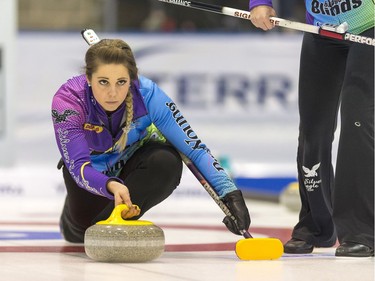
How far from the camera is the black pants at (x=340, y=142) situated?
359cm

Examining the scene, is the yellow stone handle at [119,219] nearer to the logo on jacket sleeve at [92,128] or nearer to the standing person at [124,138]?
the standing person at [124,138]

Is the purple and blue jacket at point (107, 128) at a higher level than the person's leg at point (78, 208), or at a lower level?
higher

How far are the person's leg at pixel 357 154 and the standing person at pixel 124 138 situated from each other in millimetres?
375

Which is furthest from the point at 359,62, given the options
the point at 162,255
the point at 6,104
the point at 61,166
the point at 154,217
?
the point at 6,104

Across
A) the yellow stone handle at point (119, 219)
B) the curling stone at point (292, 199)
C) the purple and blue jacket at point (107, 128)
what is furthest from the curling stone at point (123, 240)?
the curling stone at point (292, 199)

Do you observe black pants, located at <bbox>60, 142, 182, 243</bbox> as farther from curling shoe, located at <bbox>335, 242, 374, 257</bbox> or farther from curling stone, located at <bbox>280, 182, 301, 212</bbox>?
curling stone, located at <bbox>280, 182, 301, 212</bbox>

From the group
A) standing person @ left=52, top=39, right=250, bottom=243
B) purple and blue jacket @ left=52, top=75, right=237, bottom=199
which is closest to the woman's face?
standing person @ left=52, top=39, right=250, bottom=243

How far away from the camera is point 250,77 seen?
8.62 meters

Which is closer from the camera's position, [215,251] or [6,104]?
[215,251]

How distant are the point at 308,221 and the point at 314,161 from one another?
25 centimetres

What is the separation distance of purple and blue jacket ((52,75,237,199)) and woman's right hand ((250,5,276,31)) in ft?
1.48

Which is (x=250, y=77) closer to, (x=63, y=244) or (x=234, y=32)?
(x=234, y=32)

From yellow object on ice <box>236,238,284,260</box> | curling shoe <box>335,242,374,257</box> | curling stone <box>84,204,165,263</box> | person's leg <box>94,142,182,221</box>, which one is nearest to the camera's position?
curling stone <box>84,204,165,263</box>

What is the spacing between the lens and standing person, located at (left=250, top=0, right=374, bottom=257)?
11.8 feet
